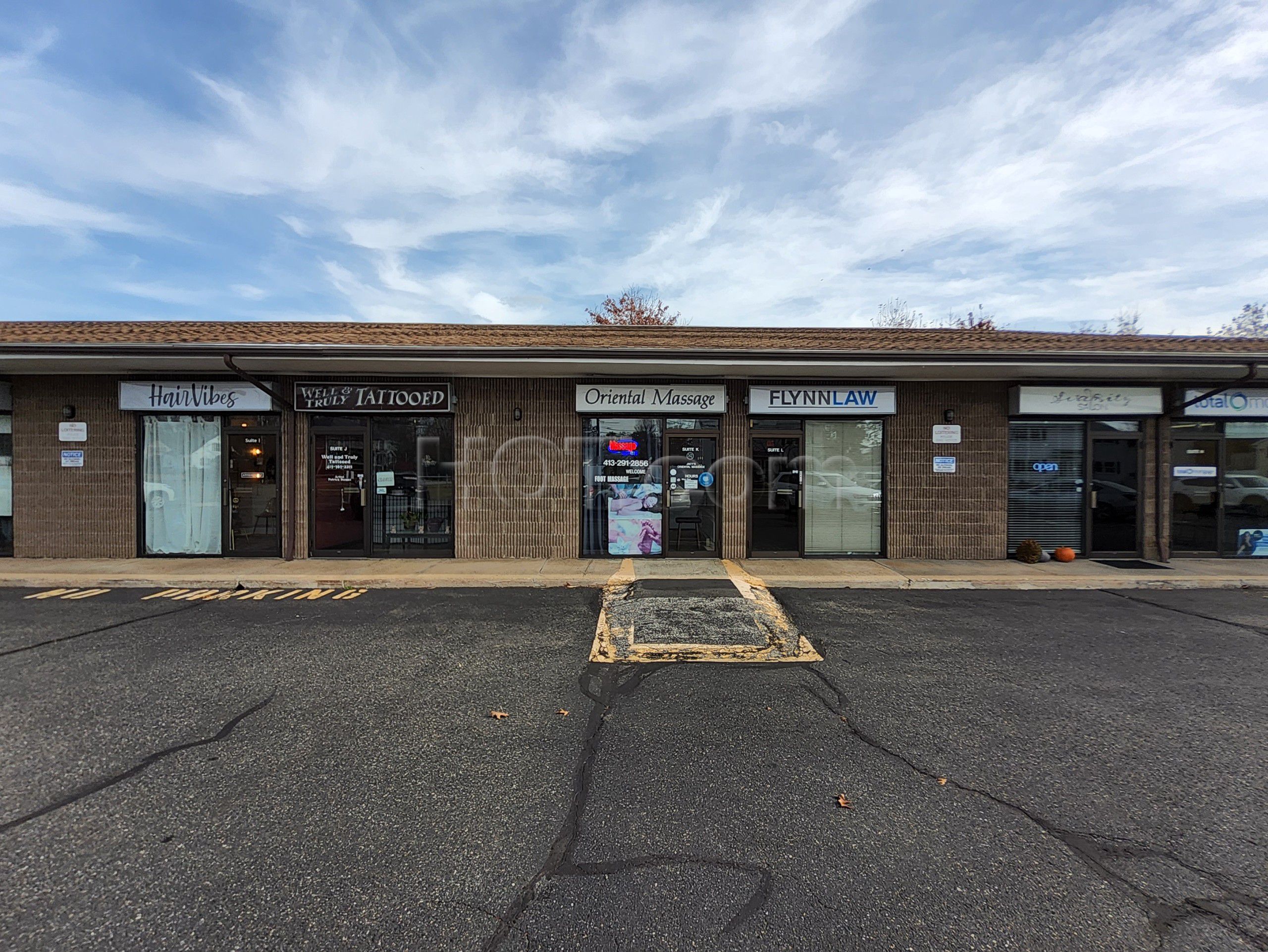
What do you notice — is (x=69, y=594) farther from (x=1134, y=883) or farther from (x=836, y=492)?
(x=836, y=492)

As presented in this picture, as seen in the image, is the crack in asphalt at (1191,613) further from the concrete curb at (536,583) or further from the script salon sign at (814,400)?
the script salon sign at (814,400)

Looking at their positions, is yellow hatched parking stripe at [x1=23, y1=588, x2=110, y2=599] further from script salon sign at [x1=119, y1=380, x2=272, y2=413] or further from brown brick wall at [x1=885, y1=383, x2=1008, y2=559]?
brown brick wall at [x1=885, y1=383, x2=1008, y2=559]

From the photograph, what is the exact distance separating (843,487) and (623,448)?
4139 millimetres

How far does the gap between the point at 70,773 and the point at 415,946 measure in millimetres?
2681

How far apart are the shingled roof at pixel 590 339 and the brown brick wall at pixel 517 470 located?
1.03m

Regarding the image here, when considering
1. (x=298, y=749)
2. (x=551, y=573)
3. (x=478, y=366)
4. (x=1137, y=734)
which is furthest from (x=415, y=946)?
(x=478, y=366)

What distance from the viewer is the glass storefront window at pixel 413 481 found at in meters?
9.73

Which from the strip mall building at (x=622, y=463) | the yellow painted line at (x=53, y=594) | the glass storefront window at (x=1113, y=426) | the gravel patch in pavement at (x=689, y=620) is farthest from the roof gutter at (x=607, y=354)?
the gravel patch in pavement at (x=689, y=620)

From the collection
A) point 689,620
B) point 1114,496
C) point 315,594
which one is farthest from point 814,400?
point 315,594

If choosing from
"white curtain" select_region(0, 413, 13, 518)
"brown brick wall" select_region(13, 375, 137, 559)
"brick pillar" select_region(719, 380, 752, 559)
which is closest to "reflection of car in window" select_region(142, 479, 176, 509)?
"brown brick wall" select_region(13, 375, 137, 559)

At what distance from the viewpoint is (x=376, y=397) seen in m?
9.50

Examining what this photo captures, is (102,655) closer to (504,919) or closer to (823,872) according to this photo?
(504,919)

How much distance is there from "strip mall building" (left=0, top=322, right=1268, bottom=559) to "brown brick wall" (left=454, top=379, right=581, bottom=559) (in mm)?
37

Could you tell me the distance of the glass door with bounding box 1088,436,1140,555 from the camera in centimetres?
988
